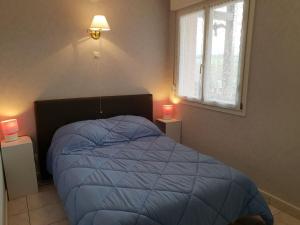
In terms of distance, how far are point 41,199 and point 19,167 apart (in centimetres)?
40

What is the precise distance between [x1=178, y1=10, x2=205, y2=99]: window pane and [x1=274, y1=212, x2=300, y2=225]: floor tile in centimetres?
155

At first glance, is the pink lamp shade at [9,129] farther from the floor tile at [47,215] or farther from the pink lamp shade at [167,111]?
the pink lamp shade at [167,111]

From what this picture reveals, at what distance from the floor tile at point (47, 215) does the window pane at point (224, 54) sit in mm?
2027

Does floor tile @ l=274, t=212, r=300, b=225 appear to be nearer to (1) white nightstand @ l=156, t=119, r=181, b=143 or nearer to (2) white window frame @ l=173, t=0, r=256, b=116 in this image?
(2) white window frame @ l=173, t=0, r=256, b=116

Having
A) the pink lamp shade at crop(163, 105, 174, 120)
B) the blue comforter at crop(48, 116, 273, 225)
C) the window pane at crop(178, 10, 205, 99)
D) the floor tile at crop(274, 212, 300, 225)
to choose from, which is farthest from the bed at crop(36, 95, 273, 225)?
the window pane at crop(178, 10, 205, 99)

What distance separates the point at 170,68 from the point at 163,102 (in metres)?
0.52

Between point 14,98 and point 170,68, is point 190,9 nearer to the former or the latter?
point 170,68

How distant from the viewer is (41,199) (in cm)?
241

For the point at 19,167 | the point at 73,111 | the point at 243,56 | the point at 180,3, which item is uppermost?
the point at 180,3

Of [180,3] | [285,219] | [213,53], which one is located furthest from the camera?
[180,3]

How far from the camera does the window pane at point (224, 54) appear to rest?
239cm

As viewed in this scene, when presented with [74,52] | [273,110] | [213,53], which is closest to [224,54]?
[213,53]

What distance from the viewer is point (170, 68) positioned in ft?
11.3

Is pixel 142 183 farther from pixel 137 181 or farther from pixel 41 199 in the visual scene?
pixel 41 199
